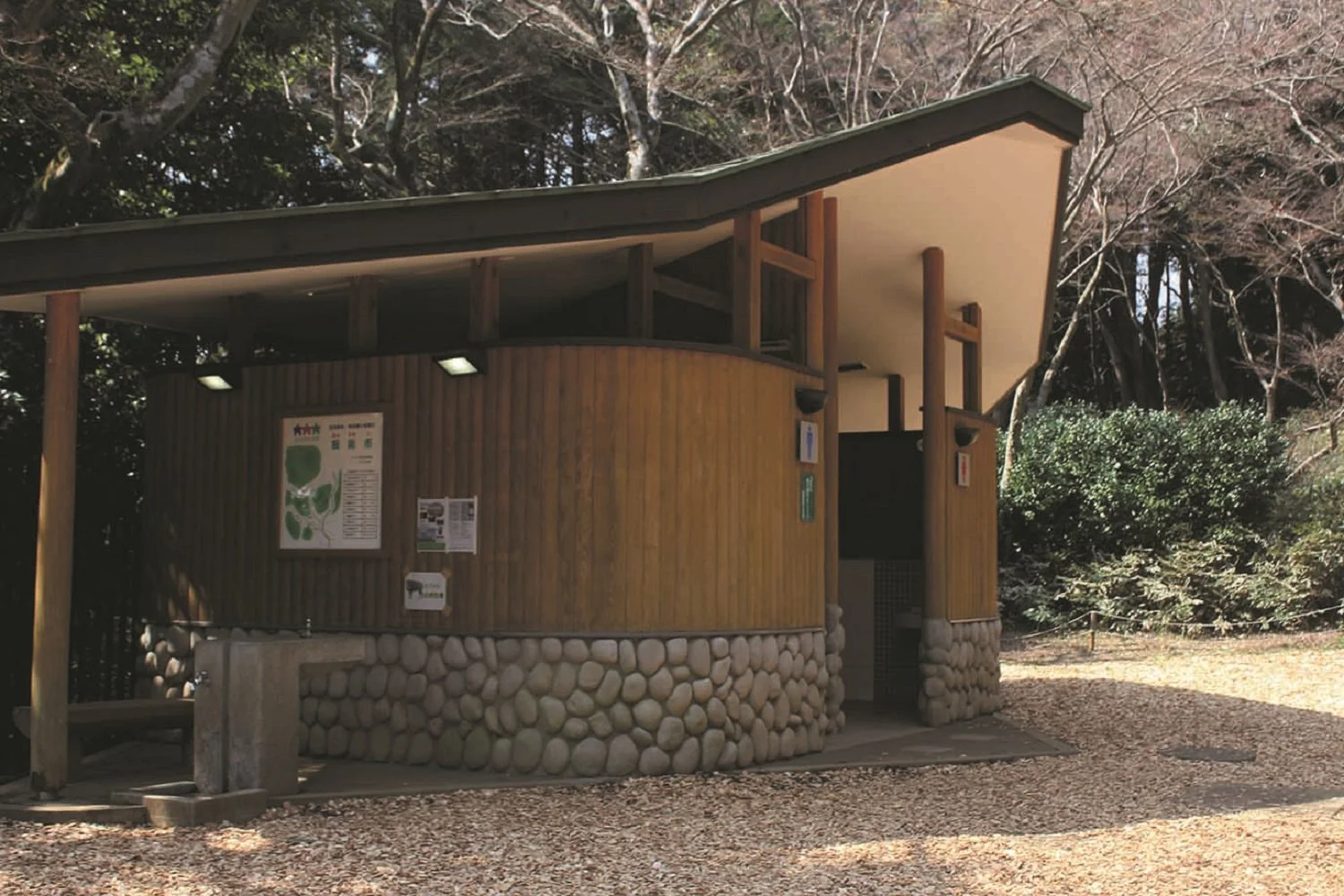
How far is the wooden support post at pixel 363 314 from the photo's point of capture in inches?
339

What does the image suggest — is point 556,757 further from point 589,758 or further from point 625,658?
point 625,658

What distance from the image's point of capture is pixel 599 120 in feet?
84.8

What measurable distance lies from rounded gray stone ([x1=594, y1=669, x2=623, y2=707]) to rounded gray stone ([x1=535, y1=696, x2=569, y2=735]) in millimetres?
211

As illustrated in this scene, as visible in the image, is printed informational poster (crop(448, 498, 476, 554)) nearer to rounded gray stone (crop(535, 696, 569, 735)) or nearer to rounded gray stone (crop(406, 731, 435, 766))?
rounded gray stone (crop(535, 696, 569, 735))

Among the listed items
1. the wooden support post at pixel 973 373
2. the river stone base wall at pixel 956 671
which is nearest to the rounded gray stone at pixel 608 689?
the river stone base wall at pixel 956 671

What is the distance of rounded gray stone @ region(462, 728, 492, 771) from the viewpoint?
7.93 meters

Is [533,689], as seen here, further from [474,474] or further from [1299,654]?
[1299,654]

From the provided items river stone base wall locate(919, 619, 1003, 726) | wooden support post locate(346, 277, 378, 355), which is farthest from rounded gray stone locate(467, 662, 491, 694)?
river stone base wall locate(919, 619, 1003, 726)

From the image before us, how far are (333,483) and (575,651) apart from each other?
6.55 feet

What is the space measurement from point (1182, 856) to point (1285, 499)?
14.1m

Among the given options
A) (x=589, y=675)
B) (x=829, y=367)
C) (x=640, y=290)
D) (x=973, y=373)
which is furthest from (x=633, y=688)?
(x=973, y=373)

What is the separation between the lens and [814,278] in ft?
30.7

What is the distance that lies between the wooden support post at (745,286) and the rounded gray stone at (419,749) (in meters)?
3.06

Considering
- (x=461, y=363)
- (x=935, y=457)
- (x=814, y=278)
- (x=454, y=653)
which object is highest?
(x=814, y=278)
